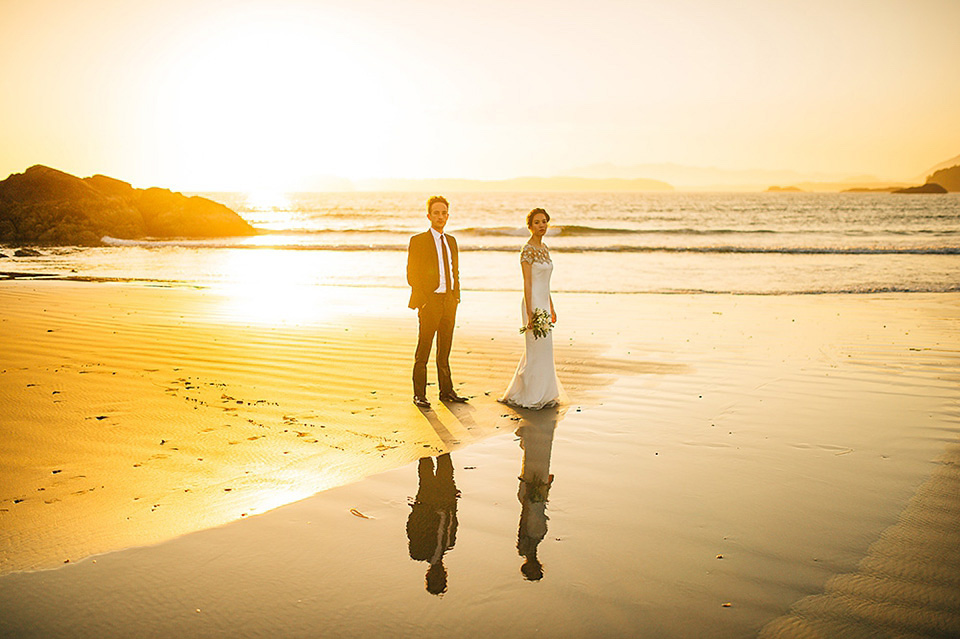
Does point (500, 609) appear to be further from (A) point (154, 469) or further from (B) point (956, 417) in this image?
(B) point (956, 417)

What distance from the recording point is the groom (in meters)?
6.78

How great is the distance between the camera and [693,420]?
20.1 ft

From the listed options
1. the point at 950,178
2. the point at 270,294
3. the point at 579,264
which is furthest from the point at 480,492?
the point at 950,178

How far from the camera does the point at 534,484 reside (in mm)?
4562

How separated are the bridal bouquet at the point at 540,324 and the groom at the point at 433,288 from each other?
88 centimetres

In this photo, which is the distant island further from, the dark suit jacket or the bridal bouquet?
the bridal bouquet

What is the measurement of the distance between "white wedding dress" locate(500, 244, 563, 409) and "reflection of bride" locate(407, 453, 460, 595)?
72.6 inches

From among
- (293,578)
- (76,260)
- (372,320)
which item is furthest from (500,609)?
(76,260)

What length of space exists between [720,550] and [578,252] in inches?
989

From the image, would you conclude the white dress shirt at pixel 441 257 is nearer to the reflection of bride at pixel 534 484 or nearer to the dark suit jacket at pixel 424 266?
the dark suit jacket at pixel 424 266

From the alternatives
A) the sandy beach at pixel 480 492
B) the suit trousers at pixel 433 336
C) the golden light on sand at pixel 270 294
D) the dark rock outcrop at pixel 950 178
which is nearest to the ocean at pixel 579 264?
the golden light on sand at pixel 270 294

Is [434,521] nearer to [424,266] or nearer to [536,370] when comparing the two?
[536,370]

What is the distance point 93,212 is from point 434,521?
37188 mm

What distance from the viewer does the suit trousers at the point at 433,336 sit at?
268 inches
